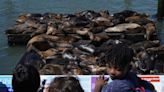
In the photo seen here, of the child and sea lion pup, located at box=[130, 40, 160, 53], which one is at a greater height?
the child

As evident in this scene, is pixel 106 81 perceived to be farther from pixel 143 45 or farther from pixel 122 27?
pixel 122 27

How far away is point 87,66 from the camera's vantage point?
417 inches

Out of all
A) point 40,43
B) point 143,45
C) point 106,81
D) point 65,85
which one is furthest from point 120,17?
point 65,85

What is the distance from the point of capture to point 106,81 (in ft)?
15.0

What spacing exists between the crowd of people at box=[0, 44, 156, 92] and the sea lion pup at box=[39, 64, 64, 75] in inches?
195

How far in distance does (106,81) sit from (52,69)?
5286 mm

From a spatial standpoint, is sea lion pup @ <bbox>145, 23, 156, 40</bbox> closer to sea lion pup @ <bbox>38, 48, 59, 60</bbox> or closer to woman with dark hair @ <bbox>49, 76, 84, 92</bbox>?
sea lion pup @ <bbox>38, 48, 59, 60</bbox>

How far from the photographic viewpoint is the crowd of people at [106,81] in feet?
12.6

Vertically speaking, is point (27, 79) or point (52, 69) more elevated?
point (27, 79)

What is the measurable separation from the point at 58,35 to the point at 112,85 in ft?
32.7

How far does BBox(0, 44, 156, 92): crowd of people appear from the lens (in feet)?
12.6

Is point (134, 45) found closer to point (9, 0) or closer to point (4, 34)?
point (4, 34)

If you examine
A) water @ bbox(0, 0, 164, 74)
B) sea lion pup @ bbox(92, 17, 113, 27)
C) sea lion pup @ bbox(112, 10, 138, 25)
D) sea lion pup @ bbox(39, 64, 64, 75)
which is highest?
sea lion pup @ bbox(39, 64, 64, 75)

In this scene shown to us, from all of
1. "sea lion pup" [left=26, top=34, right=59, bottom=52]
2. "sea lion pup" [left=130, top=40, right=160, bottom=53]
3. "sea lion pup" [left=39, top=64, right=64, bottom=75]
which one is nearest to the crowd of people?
"sea lion pup" [left=39, top=64, right=64, bottom=75]
